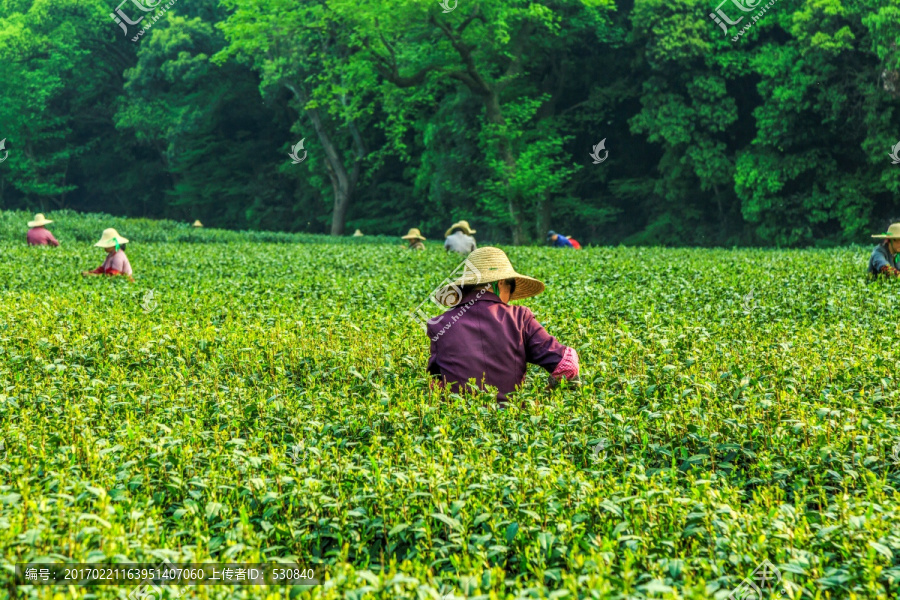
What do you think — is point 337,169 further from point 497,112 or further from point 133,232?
point 133,232

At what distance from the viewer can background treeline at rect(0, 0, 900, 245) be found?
28828 millimetres

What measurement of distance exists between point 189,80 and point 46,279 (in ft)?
141

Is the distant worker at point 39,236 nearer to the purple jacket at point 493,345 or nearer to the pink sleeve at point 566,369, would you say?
the purple jacket at point 493,345

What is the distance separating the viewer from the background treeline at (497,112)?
28.8 m

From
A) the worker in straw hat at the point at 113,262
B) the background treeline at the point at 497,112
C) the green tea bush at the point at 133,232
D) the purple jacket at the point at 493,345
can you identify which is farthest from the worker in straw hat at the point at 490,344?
the background treeline at the point at 497,112

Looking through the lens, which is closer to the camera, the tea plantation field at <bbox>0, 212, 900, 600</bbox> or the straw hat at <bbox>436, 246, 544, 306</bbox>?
the tea plantation field at <bbox>0, 212, 900, 600</bbox>

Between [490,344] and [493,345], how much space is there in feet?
0.07

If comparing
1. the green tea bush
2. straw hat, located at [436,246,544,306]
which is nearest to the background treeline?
the green tea bush

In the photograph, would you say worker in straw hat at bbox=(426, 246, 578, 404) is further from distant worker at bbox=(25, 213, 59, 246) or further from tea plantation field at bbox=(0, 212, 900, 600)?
distant worker at bbox=(25, 213, 59, 246)

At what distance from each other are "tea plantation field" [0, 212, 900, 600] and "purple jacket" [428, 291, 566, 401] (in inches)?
9.1

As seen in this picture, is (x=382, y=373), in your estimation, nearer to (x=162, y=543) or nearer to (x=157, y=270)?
(x=162, y=543)

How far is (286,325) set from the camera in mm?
8438

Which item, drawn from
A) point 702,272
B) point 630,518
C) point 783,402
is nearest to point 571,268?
point 702,272

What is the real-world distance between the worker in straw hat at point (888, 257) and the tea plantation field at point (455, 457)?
286cm
